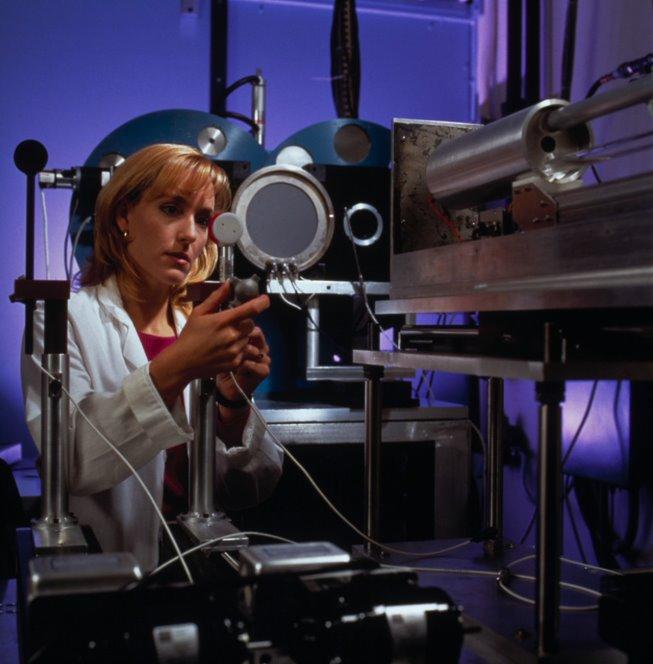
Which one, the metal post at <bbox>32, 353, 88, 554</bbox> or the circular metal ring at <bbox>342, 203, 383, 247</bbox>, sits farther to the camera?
the circular metal ring at <bbox>342, 203, 383, 247</bbox>

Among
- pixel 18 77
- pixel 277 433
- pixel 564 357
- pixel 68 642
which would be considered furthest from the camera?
pixel 18 77

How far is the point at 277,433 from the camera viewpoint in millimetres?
1821

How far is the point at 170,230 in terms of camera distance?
5.15 ft

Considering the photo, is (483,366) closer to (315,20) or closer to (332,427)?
(332,427)

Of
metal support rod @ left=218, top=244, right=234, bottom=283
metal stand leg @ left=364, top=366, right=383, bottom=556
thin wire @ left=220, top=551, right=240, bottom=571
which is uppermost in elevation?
metal support rod @ left=218, top=244, right=234, bottom=283

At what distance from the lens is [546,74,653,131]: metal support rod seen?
32.4 inches

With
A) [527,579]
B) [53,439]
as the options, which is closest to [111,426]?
[53,439]

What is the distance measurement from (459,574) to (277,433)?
2.72ft

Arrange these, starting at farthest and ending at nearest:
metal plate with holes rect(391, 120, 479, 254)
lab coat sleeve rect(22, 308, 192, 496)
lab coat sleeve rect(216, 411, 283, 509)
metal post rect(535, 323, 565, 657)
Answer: lab coat sleeve rect(216, 411, 283, 509) → metal plate with holes rect(391, 120, 479, 254) → lab coat sleeve rect(22, 308, 192, 496) → metal post rect(535, 323, 565, 657)

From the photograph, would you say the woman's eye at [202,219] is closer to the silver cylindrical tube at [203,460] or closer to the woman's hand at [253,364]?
the woman's hand at [253,364]

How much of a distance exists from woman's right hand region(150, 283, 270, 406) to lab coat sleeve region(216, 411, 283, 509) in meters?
0.40

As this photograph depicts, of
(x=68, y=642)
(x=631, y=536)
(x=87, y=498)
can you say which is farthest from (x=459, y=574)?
(x=631, y=536)

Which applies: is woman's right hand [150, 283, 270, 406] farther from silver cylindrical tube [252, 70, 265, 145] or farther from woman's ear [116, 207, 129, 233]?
silver cylindrical tube [252, 70, 265, 145]

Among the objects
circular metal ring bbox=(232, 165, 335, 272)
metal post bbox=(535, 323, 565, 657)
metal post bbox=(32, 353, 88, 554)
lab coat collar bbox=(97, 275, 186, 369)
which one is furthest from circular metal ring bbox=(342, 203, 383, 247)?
metal post bbox=(535, 323, 565, 657)
